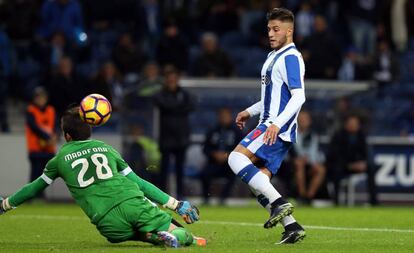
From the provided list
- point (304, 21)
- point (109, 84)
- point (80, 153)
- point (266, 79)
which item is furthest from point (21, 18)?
point (80, 153)

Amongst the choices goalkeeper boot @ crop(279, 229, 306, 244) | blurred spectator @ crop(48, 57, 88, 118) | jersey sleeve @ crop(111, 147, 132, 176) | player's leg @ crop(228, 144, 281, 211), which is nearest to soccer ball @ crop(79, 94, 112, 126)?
jersey sleeve @ crop(111, 147, 132, 176)

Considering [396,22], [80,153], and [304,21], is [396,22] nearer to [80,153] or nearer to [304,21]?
[304,21]

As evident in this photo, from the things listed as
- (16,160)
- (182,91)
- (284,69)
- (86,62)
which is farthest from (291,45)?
(86,62)

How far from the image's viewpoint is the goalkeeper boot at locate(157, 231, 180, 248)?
9250 millimetres

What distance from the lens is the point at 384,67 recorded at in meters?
23.8

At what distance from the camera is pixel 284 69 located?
407 inches

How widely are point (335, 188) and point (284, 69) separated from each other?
10599 millimetres

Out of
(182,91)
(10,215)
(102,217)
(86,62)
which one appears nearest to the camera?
(102,217)

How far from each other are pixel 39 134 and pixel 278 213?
11.1 meters

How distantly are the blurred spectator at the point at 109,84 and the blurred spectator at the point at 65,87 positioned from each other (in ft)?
0.91

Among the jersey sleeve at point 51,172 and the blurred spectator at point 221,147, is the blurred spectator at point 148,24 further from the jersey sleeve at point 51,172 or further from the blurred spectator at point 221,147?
the jersey sleeve at point 51,172

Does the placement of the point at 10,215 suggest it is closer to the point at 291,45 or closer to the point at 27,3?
the point at 291,45

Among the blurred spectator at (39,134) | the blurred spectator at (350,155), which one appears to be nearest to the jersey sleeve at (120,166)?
the blurred spectator at (39,134)

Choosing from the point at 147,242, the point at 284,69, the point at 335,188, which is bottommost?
the point at 335,188
